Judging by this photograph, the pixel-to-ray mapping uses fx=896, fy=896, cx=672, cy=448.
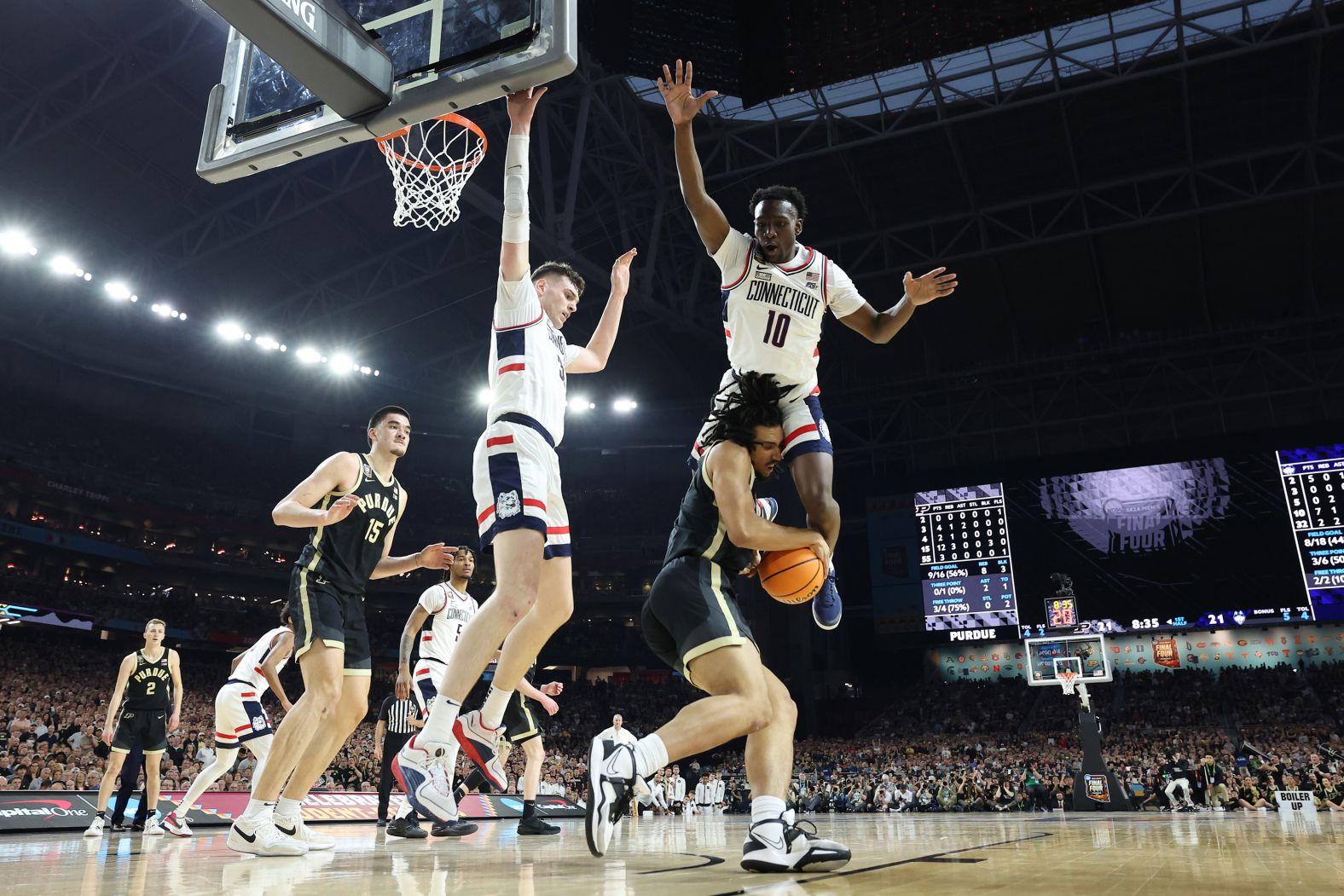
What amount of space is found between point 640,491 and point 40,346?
63.1ft

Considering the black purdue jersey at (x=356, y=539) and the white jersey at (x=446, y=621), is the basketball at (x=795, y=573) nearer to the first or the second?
the black purdue jersey at (x=356, y=539)

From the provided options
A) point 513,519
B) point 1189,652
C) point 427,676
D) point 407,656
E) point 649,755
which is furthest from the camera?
point 1189,652

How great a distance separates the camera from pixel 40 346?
25078 mm

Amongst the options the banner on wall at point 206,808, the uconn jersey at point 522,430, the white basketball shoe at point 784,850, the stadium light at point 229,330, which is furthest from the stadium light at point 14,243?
the white basketball shoe at point 784,850

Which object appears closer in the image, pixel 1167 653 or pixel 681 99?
pixel 681 99

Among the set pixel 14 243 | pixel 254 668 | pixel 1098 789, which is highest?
pixel 14 243

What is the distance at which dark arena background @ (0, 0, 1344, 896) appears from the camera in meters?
12.0

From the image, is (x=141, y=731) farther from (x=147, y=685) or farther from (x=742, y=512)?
(x=742, y=512)

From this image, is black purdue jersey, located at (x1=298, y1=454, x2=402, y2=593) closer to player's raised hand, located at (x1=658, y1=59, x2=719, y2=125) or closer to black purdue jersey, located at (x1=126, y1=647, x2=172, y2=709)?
player's raised hand, located at (x1=658, y1=59, x2=719, y2=125)

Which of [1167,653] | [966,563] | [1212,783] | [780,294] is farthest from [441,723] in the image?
[1167,653]

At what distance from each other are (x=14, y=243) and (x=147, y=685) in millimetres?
14444

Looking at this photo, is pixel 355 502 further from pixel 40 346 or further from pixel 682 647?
pixel 40 346

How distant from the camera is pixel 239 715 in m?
7.56

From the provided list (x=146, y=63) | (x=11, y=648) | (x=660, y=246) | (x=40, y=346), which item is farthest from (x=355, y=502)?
(x=40, y=346)
